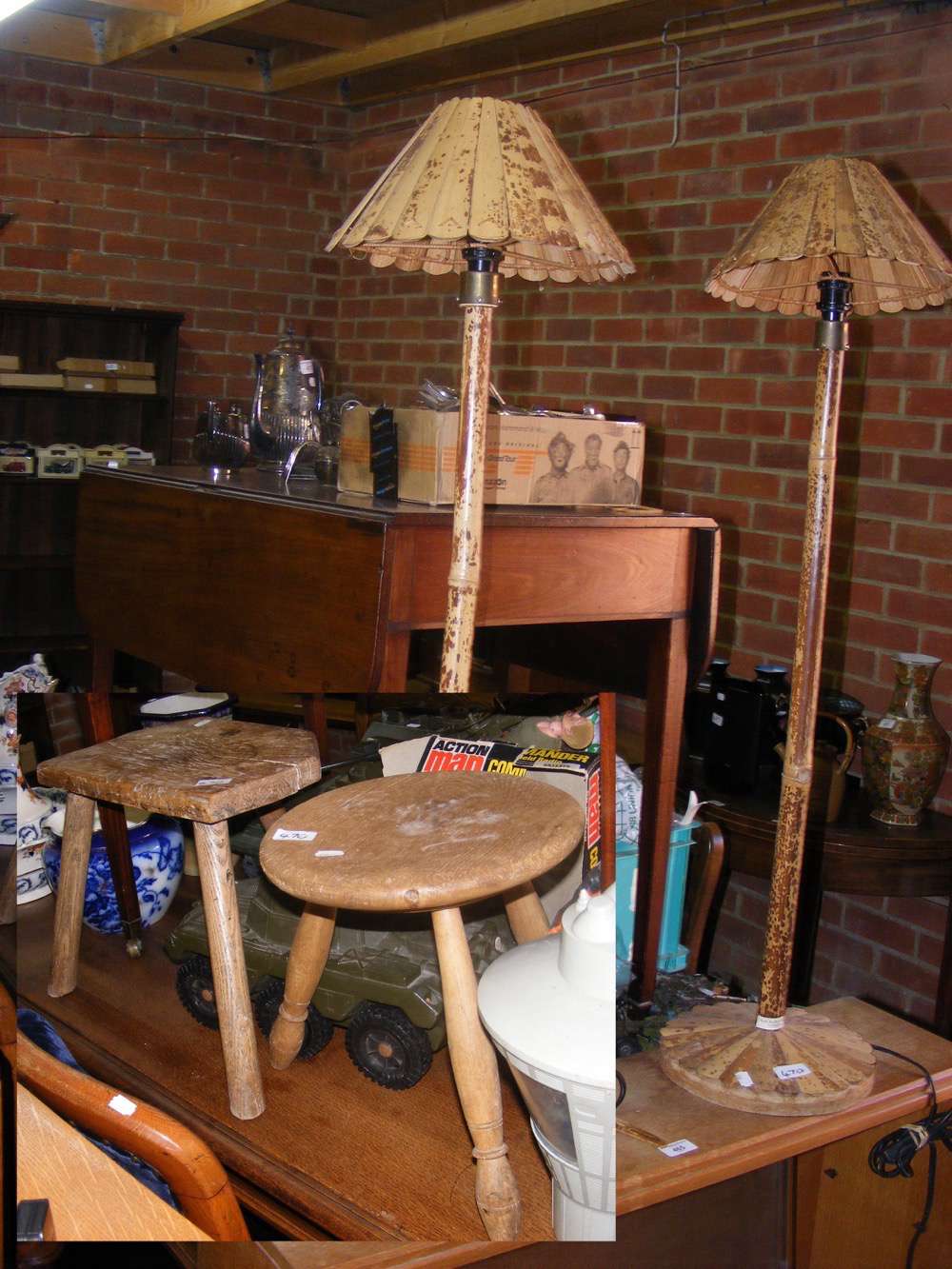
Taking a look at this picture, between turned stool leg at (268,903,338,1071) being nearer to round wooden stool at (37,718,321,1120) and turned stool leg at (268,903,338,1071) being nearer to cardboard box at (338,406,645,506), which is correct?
round wooden stool at (37,718,321,1120)

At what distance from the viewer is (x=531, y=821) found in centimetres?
79

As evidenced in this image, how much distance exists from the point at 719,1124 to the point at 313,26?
3442mm

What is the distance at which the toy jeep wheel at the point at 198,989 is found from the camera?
0.76 metres

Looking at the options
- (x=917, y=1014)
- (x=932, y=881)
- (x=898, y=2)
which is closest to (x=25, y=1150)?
(x=932, y=881)

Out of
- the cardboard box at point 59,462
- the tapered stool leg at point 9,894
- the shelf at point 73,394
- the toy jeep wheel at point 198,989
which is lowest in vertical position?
the toy jeep wheel at point 198,989

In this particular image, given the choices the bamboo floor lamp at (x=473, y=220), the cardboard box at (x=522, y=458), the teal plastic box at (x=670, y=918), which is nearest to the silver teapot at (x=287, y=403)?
the cardboard box at (x=522, y=458)

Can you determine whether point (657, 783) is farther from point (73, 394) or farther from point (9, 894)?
point (73, 394)

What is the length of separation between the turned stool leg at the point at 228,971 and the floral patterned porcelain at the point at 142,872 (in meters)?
0.03

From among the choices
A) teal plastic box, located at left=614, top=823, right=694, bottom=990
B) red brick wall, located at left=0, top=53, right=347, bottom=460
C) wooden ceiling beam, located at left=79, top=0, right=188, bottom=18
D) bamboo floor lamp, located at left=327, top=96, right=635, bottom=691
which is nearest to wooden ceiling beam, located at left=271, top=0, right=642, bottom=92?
red brick wall, located at left=0, top=53, right=347, bottom=460

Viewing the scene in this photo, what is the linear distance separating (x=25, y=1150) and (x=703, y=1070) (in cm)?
62

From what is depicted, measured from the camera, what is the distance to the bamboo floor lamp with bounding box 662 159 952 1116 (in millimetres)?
1145

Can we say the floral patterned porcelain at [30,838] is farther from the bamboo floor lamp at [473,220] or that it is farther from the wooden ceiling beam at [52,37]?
the wooden ceiling beam at [52,37]

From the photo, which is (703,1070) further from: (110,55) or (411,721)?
(110,55)

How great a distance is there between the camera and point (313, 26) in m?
3.66
